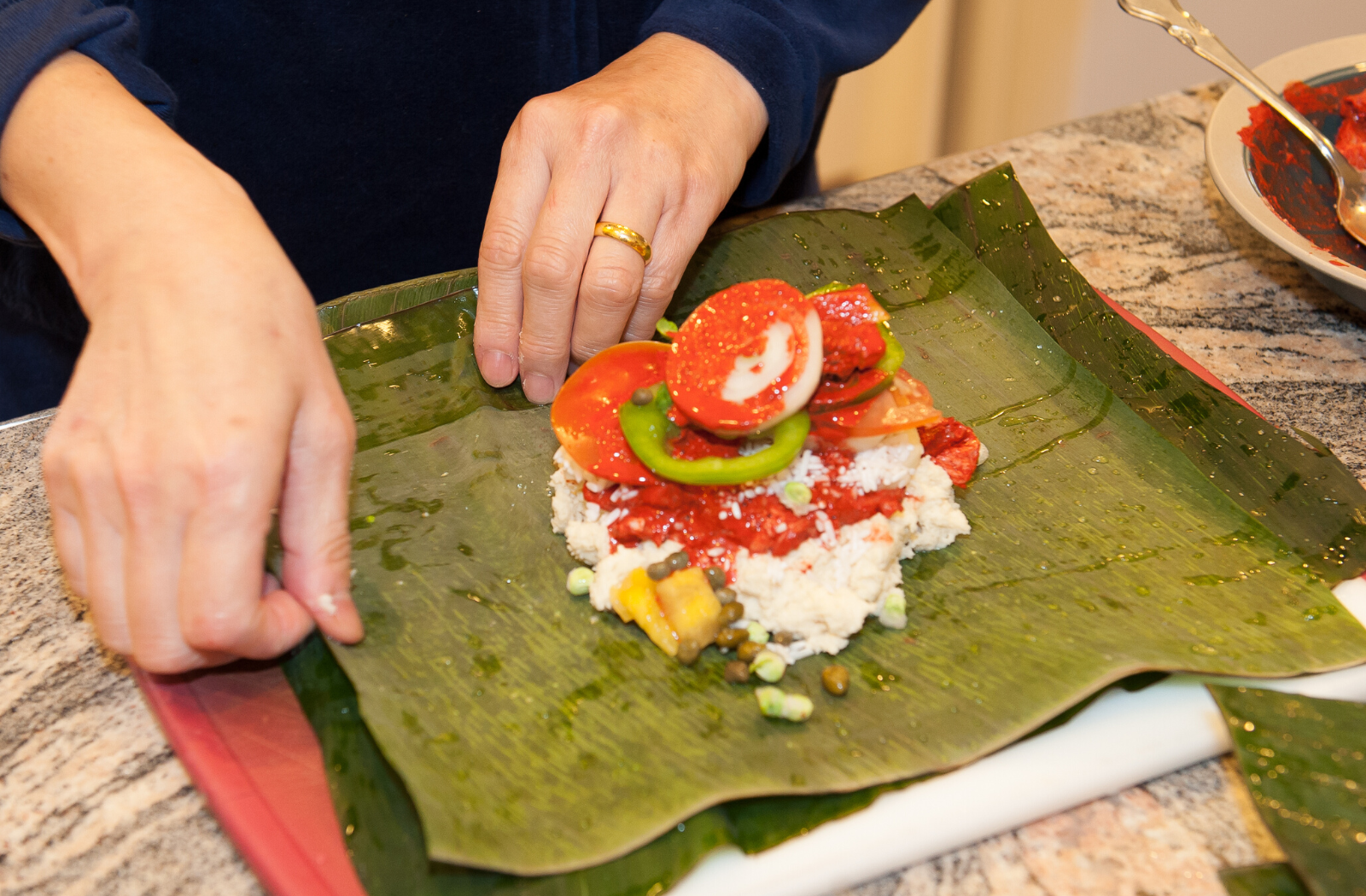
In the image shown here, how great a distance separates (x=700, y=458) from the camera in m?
2.03

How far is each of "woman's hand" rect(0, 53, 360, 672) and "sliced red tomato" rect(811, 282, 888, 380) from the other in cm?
97

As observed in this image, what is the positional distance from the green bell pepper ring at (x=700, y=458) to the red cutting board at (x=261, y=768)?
2.73 ft

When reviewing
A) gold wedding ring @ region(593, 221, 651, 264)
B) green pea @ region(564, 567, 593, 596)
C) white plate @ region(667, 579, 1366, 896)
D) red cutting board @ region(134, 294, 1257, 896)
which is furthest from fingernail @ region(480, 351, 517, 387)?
white plate @ region(667, 579, 1366, 896)

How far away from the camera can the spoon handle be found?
2.75m

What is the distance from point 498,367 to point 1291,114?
2.36m

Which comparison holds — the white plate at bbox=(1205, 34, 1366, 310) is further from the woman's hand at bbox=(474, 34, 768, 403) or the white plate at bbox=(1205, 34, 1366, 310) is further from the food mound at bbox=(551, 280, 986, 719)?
the woman's hand at bbox=(474, 34, 768, 403)

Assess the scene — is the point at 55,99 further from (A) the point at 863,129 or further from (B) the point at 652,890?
(A) the point at 863,129

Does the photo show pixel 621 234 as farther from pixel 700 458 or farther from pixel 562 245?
pixel 700 458

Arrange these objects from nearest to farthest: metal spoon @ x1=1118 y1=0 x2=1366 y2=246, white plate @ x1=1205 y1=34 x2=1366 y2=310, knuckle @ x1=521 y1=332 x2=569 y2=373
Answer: knuckle @ x1=521 y1=332 x2=569 y2=373, white plate @ x1=1205 y1=34 x2=1366 y2=310, metal spoon @ x1=1118 y1=0 x2=1366 y2=246

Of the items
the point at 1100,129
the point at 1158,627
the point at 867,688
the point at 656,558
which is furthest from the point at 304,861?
the point at 1100,129

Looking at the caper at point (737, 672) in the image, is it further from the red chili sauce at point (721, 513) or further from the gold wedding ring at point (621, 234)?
the gold wedding ring at point (621, 234)

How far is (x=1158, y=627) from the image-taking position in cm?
190

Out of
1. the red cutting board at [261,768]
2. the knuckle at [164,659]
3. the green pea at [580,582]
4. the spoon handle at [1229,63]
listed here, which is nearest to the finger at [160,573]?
the knuckle at [164,659]

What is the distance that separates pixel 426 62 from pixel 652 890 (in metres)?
2.32
